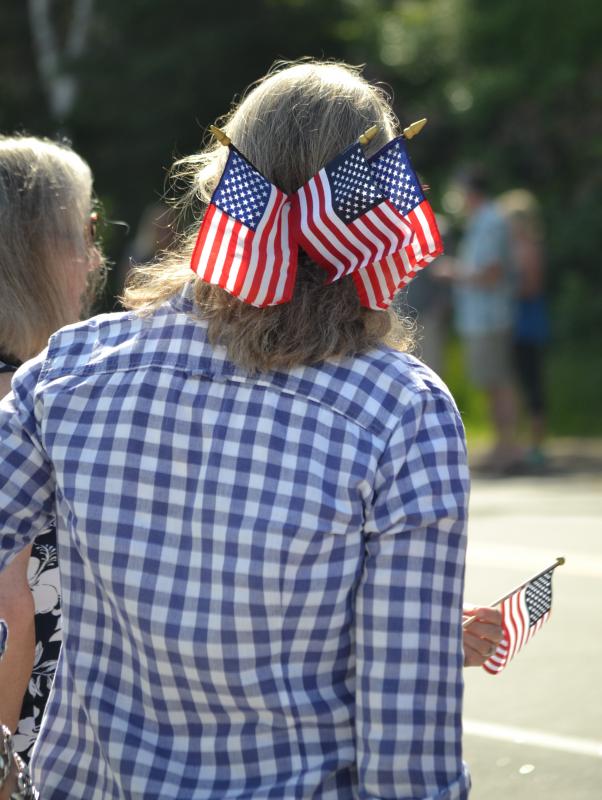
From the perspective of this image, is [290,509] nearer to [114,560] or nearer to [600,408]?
[114,560]

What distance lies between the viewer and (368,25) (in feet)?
75.6

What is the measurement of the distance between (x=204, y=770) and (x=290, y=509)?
1.23 feet

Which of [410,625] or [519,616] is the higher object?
[410,625]

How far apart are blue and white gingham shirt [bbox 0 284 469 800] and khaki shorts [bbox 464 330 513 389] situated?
372 inches

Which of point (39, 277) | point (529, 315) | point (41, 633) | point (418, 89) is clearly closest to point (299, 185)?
point (39, 277)

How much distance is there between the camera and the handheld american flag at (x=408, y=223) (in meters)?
1.94

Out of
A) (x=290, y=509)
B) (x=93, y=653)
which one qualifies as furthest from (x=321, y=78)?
(x=93, y=653)

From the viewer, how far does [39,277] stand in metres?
2.87

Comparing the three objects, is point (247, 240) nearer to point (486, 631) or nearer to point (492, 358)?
point (486, 631)

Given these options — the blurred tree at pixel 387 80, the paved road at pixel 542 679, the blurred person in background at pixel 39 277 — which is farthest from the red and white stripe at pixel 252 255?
the blurred tree at pixel 387 80

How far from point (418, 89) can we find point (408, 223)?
21166 mm

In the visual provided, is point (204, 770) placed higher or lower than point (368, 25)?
lower

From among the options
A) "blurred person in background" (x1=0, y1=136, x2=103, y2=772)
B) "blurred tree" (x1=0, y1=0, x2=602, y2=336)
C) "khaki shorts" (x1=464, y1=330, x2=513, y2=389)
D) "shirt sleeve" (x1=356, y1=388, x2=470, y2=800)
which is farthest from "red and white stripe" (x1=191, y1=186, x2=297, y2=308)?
"blurred tree" (x1=0, y1=0, x2=602, y2=336)

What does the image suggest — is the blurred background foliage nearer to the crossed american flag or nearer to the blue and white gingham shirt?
the crossed american flag
